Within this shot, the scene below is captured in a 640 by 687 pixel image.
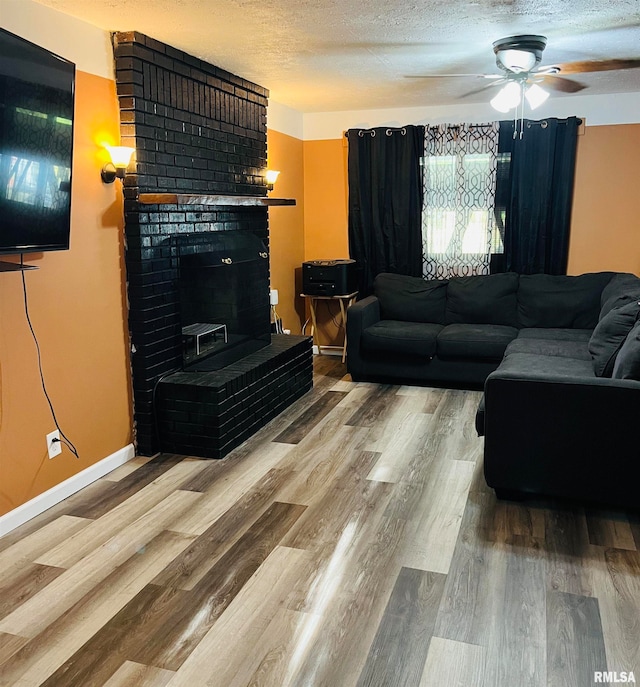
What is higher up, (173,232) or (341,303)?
(173,232)

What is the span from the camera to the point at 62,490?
3160 mm

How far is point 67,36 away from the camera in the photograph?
299 centimetres

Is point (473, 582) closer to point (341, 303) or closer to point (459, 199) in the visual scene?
point (341, 303)

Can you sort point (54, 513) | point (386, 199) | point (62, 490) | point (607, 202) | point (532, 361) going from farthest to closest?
point (386, 199), point (607, 202), point (532, 361), point (62, 490), point (54, 513)

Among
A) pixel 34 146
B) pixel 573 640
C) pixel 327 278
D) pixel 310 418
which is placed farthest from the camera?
pixel 327 278

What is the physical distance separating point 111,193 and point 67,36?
2.48ft

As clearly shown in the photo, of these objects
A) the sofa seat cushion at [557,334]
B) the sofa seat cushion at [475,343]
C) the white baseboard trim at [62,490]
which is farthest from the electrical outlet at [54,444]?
the sofa seat cushion at [557,334]

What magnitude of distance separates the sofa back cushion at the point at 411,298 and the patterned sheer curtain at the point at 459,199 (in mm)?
342

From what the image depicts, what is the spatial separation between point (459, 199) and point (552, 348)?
193cm

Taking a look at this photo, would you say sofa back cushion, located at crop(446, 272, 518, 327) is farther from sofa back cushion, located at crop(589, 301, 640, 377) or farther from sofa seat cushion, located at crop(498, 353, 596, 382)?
sofa back cushion, located at crop(589, 301, 640, 377)

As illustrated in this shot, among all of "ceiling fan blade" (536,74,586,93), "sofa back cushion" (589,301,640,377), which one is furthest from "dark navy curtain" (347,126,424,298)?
"sofa back cushion" (589,301,640,377)

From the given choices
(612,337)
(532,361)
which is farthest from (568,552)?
(532,361)

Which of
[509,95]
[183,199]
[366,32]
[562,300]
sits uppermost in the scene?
[366,32]

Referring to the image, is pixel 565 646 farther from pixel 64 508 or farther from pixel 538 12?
pixel 538 12
